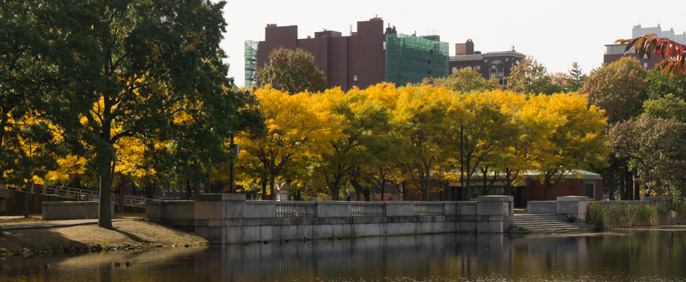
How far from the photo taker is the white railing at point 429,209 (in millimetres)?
50031

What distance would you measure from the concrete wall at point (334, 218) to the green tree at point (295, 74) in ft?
168

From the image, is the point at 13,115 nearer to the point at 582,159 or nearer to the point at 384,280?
the point at 384,280

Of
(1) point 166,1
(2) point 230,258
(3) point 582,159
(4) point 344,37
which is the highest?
(4) point 344,37

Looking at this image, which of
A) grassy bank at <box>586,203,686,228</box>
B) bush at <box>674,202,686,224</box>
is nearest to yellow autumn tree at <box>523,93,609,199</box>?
grassy bank at <box>586,203,686,228</box>

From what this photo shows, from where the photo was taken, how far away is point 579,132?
7425 cm

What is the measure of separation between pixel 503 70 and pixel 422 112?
134069 millimetres

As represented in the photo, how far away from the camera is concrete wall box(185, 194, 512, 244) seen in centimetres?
3722

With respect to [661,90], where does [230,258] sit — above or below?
below

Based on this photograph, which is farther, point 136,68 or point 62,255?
point 136,68

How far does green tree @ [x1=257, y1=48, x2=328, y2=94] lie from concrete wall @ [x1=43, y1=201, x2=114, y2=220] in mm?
57227

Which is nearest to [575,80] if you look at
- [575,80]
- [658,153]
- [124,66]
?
[575,80]

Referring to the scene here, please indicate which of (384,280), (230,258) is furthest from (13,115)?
(384,280)

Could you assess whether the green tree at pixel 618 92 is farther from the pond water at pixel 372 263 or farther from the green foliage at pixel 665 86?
the pond water at pixel 372 263

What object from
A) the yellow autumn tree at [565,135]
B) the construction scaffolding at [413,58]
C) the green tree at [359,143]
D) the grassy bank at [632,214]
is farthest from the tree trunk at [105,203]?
the construction scaffolding at [413,58]
